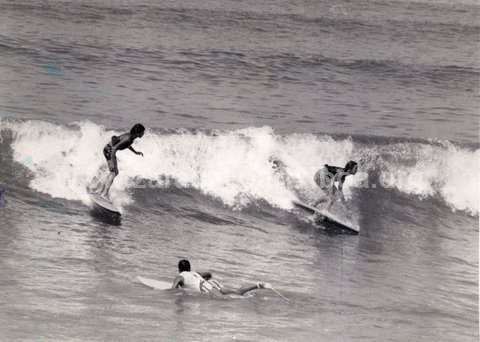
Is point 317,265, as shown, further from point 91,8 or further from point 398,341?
point 91,8

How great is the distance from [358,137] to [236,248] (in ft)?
17.7

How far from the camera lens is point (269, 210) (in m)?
12.1

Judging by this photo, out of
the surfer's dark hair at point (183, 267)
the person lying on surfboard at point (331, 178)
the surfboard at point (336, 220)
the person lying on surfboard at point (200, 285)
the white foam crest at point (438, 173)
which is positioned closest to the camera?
the person lying on surfboard at point (200, 285)

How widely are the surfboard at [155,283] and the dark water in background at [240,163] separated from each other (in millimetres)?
124

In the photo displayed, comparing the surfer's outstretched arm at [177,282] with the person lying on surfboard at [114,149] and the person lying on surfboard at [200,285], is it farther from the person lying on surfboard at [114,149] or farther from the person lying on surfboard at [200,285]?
the person lying on surfboard at [114,149]


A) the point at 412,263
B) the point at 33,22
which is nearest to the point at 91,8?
the point at 33,22

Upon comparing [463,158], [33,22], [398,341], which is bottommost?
[398,341]

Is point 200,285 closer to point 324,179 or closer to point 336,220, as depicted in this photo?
point 336,220

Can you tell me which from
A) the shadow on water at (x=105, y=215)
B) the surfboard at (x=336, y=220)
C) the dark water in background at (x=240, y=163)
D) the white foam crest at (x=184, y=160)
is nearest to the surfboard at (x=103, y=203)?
the shadow on water at (x=105, y=215)

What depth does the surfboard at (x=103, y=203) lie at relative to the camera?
10.7 metres

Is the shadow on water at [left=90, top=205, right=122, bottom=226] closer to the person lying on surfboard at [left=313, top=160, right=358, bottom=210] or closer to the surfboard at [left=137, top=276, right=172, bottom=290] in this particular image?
the surfboard at [left=137, top=276, right=172, bottom=290]

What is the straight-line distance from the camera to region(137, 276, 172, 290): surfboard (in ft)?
27.4

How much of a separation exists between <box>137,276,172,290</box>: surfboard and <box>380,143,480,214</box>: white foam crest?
625cm

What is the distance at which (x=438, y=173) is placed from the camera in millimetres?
14359
